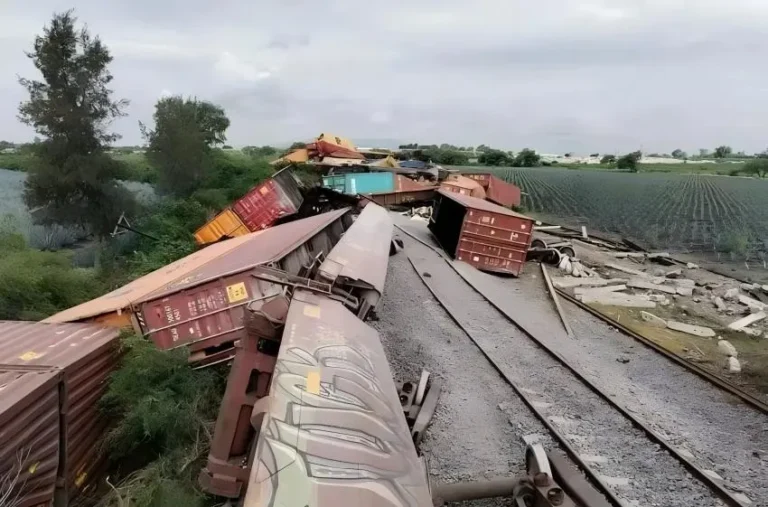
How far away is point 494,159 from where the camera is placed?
126875 millimetres

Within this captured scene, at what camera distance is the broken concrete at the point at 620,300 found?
17.3m

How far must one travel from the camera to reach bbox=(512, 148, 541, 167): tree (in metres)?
130

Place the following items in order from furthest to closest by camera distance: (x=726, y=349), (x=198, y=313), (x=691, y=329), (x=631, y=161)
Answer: (x=631, y=161), (x=691, y=329), (x=726, y=349), (x=198, y=313)

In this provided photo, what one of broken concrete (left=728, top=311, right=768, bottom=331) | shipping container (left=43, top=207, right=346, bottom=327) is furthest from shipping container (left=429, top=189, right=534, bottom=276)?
shipping container (left=43, top=207, right=346, bottom=327)

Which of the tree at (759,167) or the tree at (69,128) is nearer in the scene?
the tree at (69,128)

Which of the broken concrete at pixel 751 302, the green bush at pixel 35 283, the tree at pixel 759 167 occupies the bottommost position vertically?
the broken concrete at pixel 751 302

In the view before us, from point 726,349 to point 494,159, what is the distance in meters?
118

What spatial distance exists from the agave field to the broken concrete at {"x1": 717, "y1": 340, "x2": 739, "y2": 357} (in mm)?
18942

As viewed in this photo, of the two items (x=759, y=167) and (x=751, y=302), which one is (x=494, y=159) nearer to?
(x=759, y=167)

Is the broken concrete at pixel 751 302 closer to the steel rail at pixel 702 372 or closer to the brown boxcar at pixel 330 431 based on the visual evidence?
the steel rail at pixel 702 372

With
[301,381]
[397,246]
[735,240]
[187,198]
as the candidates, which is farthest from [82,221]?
[735,240]

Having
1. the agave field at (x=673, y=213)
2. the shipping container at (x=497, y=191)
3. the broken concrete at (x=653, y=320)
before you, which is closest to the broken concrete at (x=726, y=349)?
the broken concrete at (x=653, y=320)

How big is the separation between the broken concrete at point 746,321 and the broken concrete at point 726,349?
67.8 inches

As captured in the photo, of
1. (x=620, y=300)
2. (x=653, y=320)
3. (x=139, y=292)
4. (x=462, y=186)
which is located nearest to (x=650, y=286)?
(x=620, y=300)
